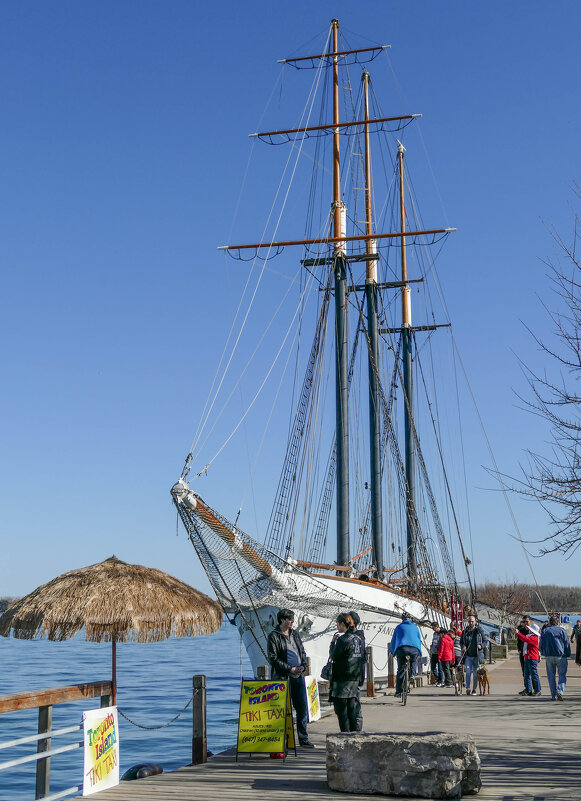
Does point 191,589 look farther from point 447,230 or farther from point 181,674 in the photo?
point 181,674

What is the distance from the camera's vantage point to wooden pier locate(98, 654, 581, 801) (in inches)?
353

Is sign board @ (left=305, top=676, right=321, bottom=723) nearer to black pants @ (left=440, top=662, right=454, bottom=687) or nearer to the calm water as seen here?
the calm water

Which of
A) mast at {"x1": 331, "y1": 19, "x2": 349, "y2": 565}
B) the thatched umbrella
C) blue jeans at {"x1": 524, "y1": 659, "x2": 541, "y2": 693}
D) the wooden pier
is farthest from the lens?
mast at {"x1": 331, "y1": 19, "x2": 349, "y2": 565}

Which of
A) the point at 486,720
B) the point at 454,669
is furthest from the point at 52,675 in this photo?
the point at 486,720

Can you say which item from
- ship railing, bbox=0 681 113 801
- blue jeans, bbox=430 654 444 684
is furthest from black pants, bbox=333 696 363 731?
blue jeans, bbox=430 654 444 684

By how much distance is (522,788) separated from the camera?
9133mm

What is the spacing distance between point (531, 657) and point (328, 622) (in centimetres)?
749

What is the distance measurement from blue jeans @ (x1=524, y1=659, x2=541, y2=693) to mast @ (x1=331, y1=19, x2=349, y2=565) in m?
9.62

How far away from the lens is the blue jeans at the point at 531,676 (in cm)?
1967

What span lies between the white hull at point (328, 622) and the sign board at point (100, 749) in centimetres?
1337

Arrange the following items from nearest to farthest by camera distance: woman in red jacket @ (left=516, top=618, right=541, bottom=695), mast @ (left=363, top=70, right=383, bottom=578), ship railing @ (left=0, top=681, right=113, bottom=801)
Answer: ship railing @ (left=0, top=681, right=113, bottom=801)
woman in red jacket @ (left=516, top=618, right=541, bottom=695)
mast @ (left=363, top=70, right=383, bottom=578)

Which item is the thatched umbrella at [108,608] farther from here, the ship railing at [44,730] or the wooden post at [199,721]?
the ship railing at [44,730]

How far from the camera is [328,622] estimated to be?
83.9 ft

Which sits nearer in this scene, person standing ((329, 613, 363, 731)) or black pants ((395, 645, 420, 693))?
person standing ((329, 613, 363, 731))
